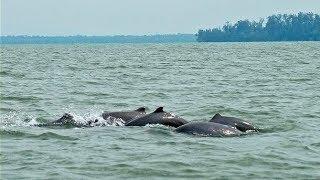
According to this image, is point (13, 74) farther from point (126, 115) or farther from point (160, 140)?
point (160, 140)

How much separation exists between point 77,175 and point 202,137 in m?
5.18

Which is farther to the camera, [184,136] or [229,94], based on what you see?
[229,94]

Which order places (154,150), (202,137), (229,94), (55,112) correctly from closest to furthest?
(154,150) → (202,137) → (55,112) → (229,94)

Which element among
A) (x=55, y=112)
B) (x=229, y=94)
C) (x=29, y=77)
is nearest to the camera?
(x=55, y=112)

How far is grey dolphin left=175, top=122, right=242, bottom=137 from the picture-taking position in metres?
19.2

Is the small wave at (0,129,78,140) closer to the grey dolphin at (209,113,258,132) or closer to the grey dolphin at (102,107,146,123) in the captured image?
the grey dolphin at (102,107,146,123)

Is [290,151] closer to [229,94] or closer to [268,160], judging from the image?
[268,160]

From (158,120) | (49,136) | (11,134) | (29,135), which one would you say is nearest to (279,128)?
(158,120)

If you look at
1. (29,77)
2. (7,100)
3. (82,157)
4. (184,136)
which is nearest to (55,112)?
(7,100)

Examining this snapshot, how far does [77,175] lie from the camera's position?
14.3 meters

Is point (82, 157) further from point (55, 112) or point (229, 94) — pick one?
point (229, 94)

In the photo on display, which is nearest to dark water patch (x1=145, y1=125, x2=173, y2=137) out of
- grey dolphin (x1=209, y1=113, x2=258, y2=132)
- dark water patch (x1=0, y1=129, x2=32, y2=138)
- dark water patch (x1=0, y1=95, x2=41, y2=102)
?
grey dolphin (x1=209, y1=113, x2=258, y2=132)

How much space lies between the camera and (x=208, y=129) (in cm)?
1941

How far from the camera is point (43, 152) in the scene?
1670cm
